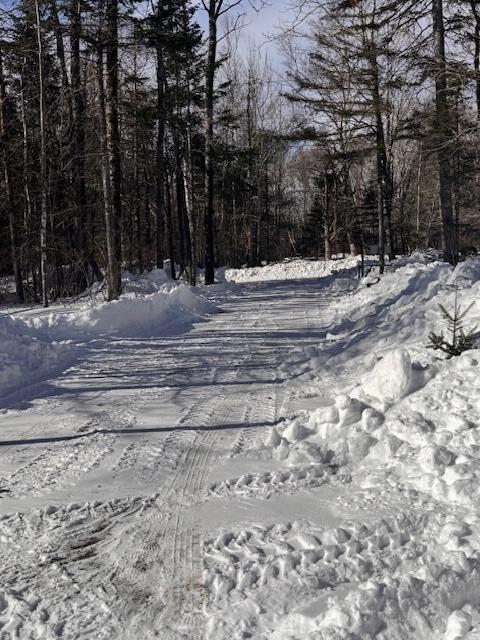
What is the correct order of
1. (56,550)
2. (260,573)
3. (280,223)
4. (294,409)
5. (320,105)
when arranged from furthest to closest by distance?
1. (280,223)
2. (320,105)
3. (294,409)
4. (56,550)
5. (260,573)

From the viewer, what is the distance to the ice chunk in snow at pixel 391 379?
4496 millimetres

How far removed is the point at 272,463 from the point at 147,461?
946 millimetres

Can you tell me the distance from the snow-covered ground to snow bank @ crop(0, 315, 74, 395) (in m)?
0.11

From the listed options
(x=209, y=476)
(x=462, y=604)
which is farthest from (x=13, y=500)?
(x=462, y=604)

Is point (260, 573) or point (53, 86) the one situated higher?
point (53, 86)

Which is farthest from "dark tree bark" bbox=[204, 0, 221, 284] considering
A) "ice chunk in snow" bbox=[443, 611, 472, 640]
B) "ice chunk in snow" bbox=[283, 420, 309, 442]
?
"ice chunk in snow" bbox=[443, 611, 472, 640]

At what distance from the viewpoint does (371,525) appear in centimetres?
300

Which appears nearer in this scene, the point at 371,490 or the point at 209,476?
the point at 371,490

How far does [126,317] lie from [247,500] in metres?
7.48

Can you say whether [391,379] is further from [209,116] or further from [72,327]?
[209,116]

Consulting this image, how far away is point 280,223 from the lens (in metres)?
49.4

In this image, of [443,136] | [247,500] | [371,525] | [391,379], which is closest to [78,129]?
[443,136]

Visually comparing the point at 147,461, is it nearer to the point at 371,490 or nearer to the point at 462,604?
the point at 371,490

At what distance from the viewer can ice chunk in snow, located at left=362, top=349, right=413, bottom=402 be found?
4496 mm
